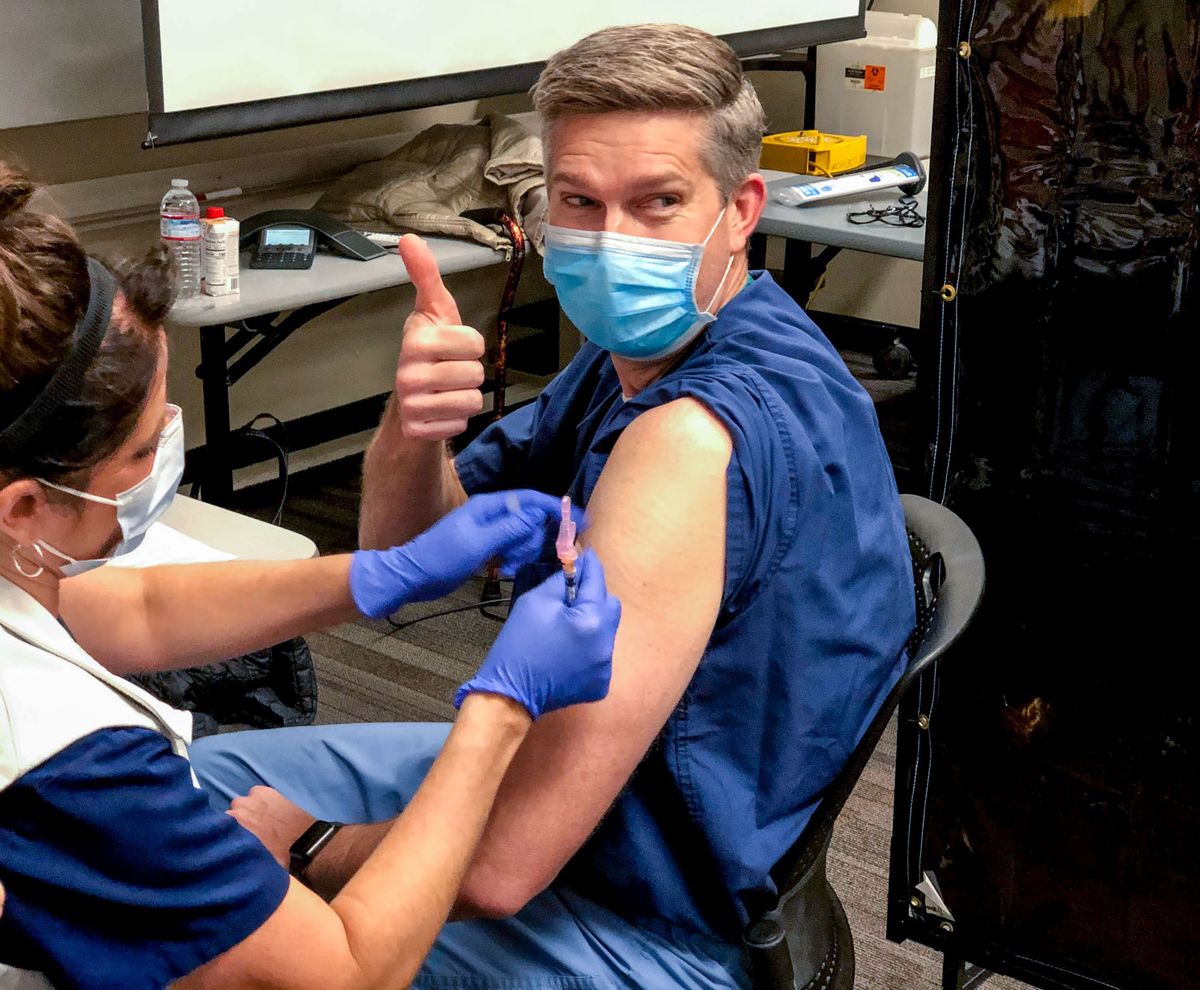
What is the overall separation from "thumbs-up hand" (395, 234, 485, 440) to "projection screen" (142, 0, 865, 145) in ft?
5.09

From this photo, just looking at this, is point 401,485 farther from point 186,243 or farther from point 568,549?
point 186,243

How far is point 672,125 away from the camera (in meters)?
1.40

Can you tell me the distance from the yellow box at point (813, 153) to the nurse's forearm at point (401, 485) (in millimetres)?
2319

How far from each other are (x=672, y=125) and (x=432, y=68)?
210 centimetres

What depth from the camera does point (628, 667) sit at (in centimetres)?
113

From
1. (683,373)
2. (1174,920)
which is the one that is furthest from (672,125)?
(1174,920)

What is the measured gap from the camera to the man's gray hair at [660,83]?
4.49ft

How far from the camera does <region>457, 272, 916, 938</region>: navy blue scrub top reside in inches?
46.9

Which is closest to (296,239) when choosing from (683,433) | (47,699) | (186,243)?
(186,243)

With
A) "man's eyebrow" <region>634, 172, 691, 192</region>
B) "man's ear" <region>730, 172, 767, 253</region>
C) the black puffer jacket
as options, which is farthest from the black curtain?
the black puffer jacket

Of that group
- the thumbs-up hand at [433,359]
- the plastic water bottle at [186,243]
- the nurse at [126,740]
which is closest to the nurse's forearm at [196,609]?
the thumbs-up hand at [433,359]

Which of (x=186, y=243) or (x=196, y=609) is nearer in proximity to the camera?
(x=196, y=609)

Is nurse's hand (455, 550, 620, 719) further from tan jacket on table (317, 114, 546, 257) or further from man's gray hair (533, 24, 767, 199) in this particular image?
tan jacket on table (317, 114, 546, 257)

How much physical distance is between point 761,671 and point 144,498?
0.52m
